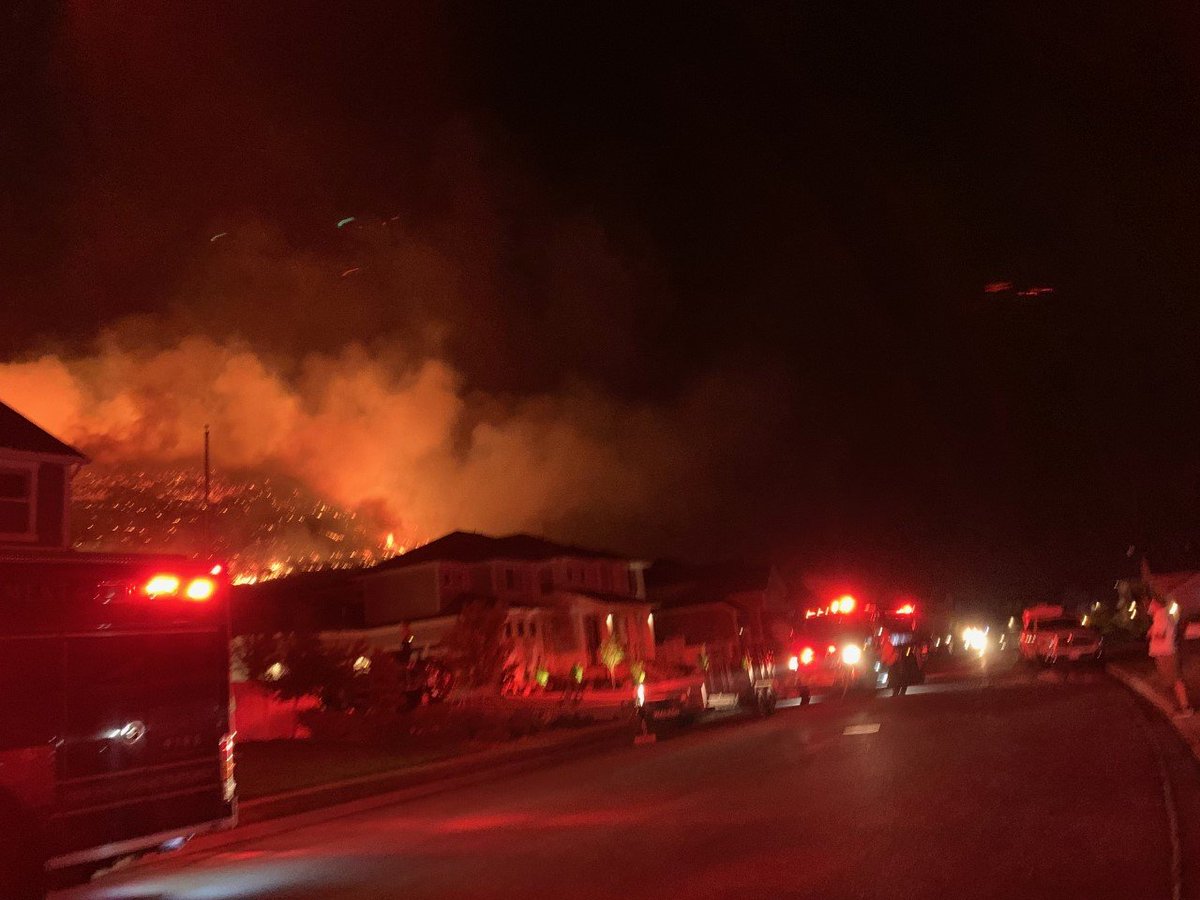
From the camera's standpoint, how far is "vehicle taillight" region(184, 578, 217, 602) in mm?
8906

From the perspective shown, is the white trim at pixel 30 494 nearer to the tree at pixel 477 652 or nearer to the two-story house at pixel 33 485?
the two-story house at pixel 33 485

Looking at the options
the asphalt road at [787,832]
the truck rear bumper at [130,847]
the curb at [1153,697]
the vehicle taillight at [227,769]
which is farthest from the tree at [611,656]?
the truck rear bumper at [130,847]

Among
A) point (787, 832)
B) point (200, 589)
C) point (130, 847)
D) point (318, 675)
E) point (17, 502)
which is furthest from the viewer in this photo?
point (17, 502)

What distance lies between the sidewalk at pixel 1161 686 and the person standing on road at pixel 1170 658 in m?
0.18

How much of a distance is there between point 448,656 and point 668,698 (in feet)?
25.3

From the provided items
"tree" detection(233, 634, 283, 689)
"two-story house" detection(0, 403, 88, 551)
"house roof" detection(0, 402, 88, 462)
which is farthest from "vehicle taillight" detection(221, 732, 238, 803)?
"house roof" detection(0, 402, 88, 462)

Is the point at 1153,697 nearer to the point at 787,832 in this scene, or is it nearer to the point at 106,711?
the point at 787,832

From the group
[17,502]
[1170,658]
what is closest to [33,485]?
[17,502]

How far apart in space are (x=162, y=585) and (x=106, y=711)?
3.22ft

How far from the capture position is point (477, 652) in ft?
87.9

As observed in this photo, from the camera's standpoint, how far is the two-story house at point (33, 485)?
24578 millimetres

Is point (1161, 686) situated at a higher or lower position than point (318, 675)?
lower

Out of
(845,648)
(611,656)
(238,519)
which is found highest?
(238,519)

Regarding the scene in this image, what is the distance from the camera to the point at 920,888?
23.2 feet
